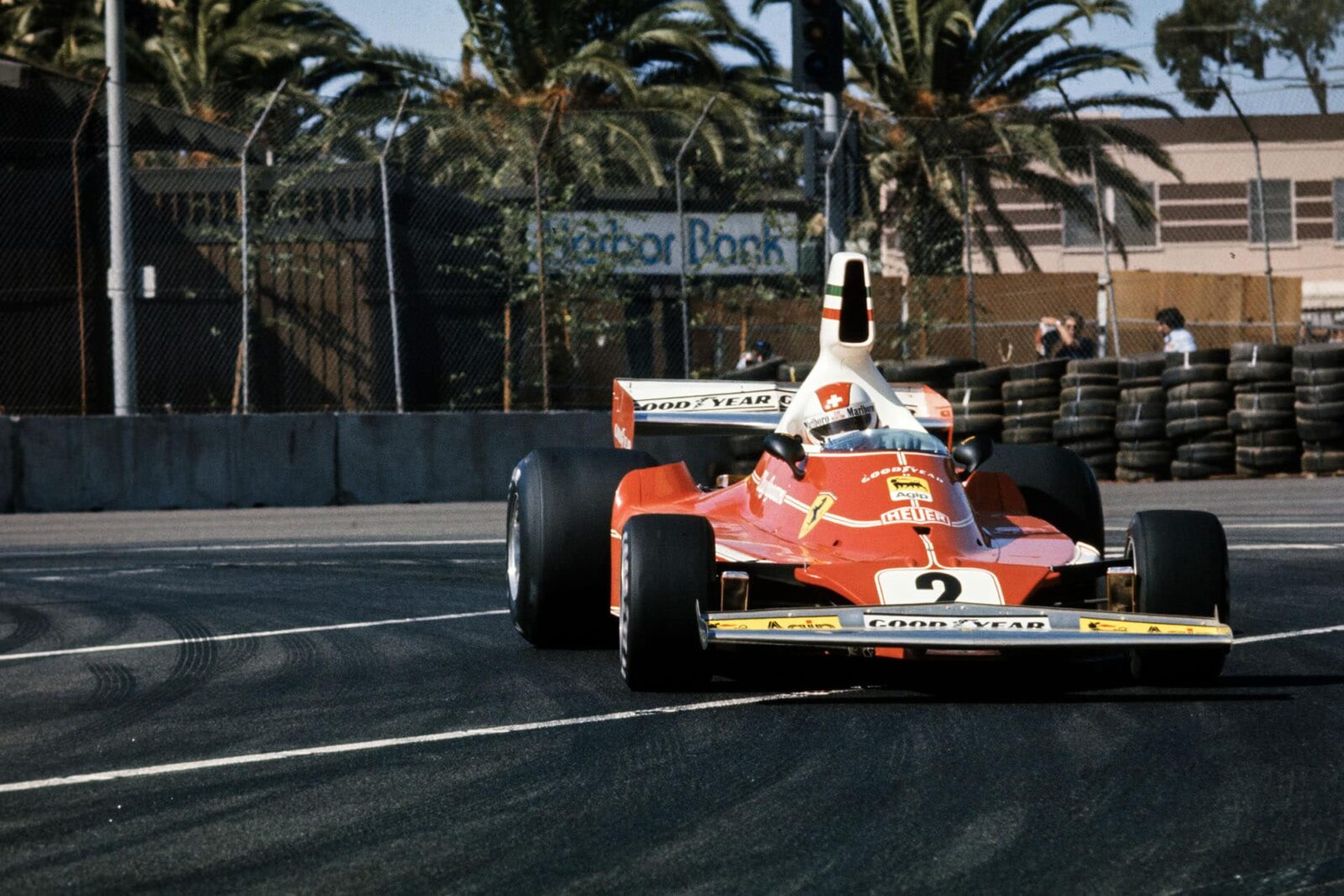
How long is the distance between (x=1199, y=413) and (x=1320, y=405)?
1079mm

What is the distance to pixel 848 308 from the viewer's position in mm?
8344

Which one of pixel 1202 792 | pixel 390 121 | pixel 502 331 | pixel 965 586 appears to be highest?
pixel 390 121

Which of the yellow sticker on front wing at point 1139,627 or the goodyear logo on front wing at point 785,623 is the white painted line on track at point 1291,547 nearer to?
the yellow sticker on front wing at point 1139,627

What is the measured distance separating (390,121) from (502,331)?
120 inches

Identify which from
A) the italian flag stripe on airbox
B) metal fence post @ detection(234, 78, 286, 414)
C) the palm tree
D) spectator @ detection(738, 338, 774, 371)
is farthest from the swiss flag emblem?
the palm tree

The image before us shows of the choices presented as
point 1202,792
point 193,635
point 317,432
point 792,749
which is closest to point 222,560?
point 193,635

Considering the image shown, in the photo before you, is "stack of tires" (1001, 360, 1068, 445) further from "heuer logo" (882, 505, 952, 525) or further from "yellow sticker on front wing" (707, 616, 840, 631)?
"yellow sticker on front wing" (707, 616, 840, 631)

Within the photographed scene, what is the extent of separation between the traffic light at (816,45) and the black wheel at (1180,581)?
996 centimetres

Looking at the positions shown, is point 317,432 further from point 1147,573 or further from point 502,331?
point 1147,573

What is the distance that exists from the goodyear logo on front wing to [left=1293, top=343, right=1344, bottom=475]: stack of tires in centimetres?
1276

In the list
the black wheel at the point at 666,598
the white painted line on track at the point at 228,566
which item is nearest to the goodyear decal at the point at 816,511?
the black wheel at the point at 666,598

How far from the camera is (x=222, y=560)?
13.1 metres

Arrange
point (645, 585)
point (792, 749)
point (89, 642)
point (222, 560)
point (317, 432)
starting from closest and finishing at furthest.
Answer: point (792, 749) → point (645, 585) → point (89, 642) → point (222, 560) → point (317, 432)

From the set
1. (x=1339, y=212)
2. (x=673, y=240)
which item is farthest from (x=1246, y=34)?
(x=673, y=240)
